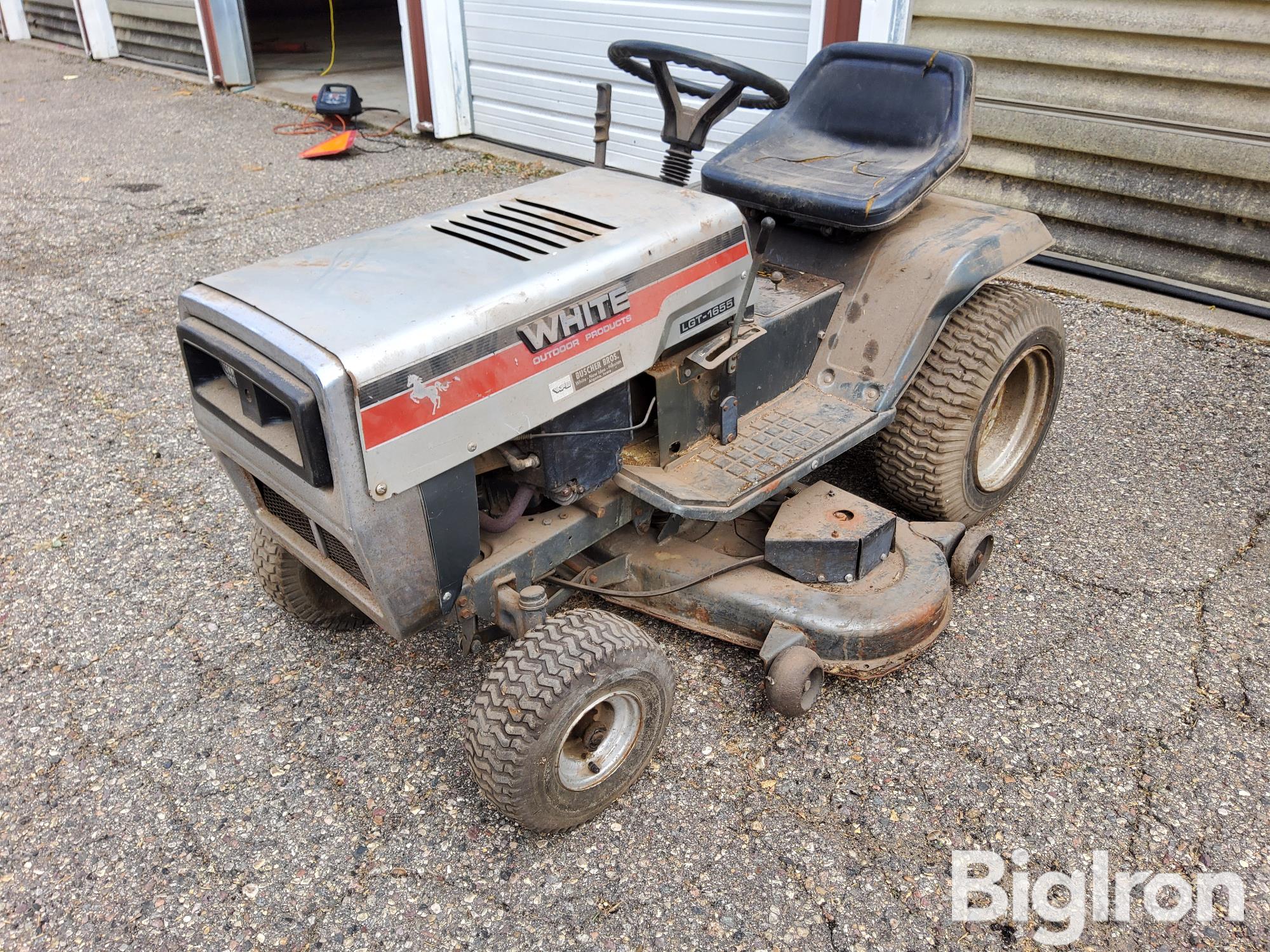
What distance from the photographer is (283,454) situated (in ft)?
6.12

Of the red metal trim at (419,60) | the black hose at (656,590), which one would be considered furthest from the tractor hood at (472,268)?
the red metal trim at (419,60)

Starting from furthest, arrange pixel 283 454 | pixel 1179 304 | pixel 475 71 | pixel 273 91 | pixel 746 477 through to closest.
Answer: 1. pixel 273 91
2. pixel 475 71
3. pixel 1179 304
4. pixel 746 477
5. pixel 283 454

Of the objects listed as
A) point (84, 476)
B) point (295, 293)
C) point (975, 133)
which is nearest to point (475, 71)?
point (975, 133)

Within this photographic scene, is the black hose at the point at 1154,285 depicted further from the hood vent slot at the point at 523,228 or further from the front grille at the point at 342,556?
the front grille at the point at 342,556

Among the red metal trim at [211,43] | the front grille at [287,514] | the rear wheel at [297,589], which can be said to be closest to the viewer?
the front grille at [287,514]

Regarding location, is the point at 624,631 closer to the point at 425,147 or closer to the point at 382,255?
the point at 382,255

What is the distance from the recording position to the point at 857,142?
2.95 metres

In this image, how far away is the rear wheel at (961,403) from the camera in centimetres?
272

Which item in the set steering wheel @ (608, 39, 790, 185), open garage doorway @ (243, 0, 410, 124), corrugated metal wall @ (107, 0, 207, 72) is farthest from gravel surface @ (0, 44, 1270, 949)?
corrugated metal wall @ (107, 0, 207, 72)

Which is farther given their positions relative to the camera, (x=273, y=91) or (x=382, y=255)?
(x=273, y=91)

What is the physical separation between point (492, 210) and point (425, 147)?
5.30 m

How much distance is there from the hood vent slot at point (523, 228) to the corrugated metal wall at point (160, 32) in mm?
8809

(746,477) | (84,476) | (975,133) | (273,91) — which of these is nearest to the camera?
(746,477)

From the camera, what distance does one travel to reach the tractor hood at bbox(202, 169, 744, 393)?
1776mm
